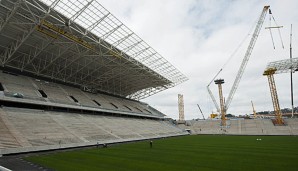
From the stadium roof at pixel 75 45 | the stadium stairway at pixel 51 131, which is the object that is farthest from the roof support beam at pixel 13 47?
the stadium stairway at pixel 51 131

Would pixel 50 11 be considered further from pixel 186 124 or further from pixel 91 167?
pixel 186 124

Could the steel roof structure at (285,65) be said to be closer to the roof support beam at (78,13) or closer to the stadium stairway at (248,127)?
the stadium stairway at (248,127)

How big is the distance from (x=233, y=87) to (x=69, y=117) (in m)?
64.9

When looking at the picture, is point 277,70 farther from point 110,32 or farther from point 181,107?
point 181,107

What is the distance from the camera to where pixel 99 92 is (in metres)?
65.1

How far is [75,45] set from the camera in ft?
133

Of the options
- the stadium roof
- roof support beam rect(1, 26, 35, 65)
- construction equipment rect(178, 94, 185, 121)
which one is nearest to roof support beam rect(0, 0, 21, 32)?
the stadium roof

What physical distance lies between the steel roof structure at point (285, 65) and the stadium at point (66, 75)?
17633 millimetres

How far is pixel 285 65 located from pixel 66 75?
6243 centimetres

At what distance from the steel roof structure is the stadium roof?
97.5 feet

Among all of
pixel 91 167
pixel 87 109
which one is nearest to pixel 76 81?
pixel 87 109

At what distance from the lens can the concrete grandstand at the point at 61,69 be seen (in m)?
28.9

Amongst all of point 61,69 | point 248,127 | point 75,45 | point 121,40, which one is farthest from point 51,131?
point 248,127

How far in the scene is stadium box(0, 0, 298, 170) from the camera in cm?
2777
